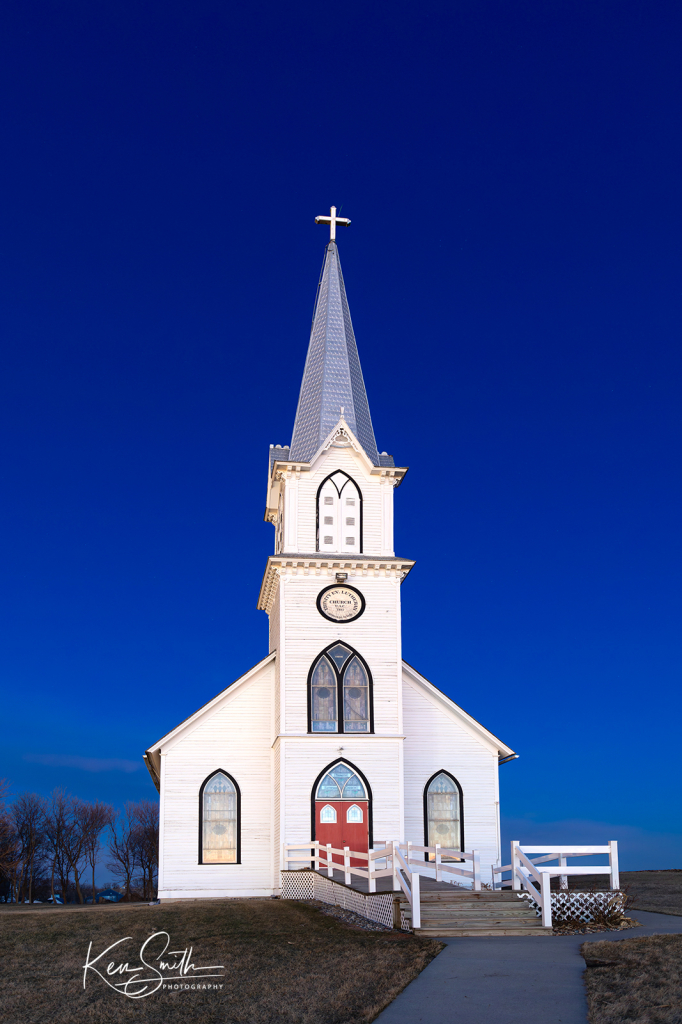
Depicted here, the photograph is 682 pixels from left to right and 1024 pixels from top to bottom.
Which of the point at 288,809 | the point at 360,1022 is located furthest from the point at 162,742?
the point at 360,1022

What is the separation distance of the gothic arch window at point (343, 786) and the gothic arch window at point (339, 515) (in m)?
6.87

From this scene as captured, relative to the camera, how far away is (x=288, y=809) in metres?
29.9

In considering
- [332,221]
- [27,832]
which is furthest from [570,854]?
[27,832]

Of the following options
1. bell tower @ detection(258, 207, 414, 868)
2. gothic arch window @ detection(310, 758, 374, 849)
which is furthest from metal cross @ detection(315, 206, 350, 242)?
gothic arch window @ detection(310, 758, 374, 849)

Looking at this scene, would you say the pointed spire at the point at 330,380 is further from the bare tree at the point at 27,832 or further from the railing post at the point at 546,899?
the bare tree at the point at 27,832

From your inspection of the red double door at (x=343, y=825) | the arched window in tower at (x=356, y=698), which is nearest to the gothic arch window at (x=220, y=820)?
the red double door at (x=343, y=825)

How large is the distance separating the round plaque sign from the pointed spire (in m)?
4.63

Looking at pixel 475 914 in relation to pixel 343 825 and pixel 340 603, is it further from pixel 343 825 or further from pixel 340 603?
pixel 340 603

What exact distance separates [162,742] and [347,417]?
1248cm

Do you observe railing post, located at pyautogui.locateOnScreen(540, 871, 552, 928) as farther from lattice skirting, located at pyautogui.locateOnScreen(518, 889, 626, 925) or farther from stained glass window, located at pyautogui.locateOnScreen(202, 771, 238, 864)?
stained glass window, located at pyautogui.locateOnScreen(202, 771, 238, 864)

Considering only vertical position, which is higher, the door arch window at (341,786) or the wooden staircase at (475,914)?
the door arch window at (341,786)

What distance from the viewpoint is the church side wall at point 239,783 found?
30.7m

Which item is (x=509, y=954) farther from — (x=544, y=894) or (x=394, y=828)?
(x=394, y=828)

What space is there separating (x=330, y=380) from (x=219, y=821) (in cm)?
1552
